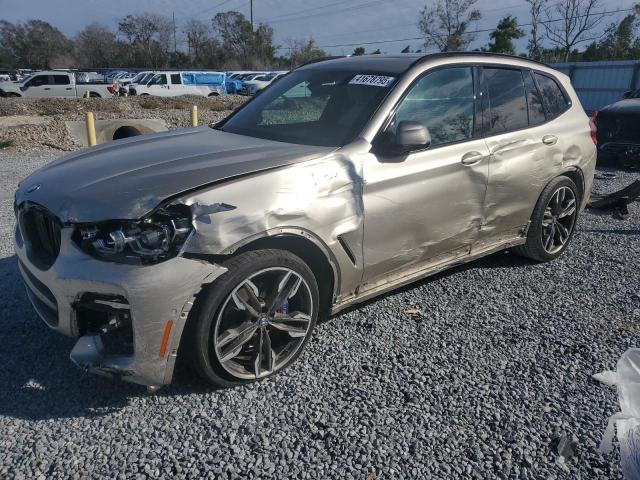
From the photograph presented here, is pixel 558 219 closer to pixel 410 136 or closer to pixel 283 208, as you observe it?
pixel 410 136

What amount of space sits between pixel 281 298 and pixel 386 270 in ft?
2.81

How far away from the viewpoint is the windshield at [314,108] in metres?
3.54

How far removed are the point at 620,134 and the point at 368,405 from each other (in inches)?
382

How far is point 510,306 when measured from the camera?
13.6 feet

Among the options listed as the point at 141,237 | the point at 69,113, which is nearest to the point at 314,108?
the point at 141,237

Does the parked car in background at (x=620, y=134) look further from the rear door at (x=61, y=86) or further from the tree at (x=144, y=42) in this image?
the tree at (x=144, y=42)

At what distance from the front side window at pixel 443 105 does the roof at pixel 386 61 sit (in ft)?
0.44

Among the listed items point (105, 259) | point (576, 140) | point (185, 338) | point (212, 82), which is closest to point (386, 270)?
point (185, 338)

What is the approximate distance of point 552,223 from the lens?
489 centimetres

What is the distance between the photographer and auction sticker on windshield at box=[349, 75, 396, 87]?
3.67m

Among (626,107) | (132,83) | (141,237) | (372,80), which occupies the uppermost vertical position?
(132,83)

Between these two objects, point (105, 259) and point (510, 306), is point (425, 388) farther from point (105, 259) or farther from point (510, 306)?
point (105, 259)

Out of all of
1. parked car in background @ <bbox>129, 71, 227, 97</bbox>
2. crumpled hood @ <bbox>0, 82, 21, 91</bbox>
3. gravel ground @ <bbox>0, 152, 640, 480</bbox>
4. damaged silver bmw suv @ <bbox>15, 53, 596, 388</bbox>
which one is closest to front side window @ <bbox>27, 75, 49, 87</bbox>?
crumpled hood @ <bbox>0, 82, 21, 91</bbox>

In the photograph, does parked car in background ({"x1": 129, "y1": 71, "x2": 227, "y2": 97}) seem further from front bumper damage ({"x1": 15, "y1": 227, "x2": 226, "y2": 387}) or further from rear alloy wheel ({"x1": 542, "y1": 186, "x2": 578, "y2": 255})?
front bumper damage ({"x1": 15, "y1": 227, "x2": 226, "y2": 387})
